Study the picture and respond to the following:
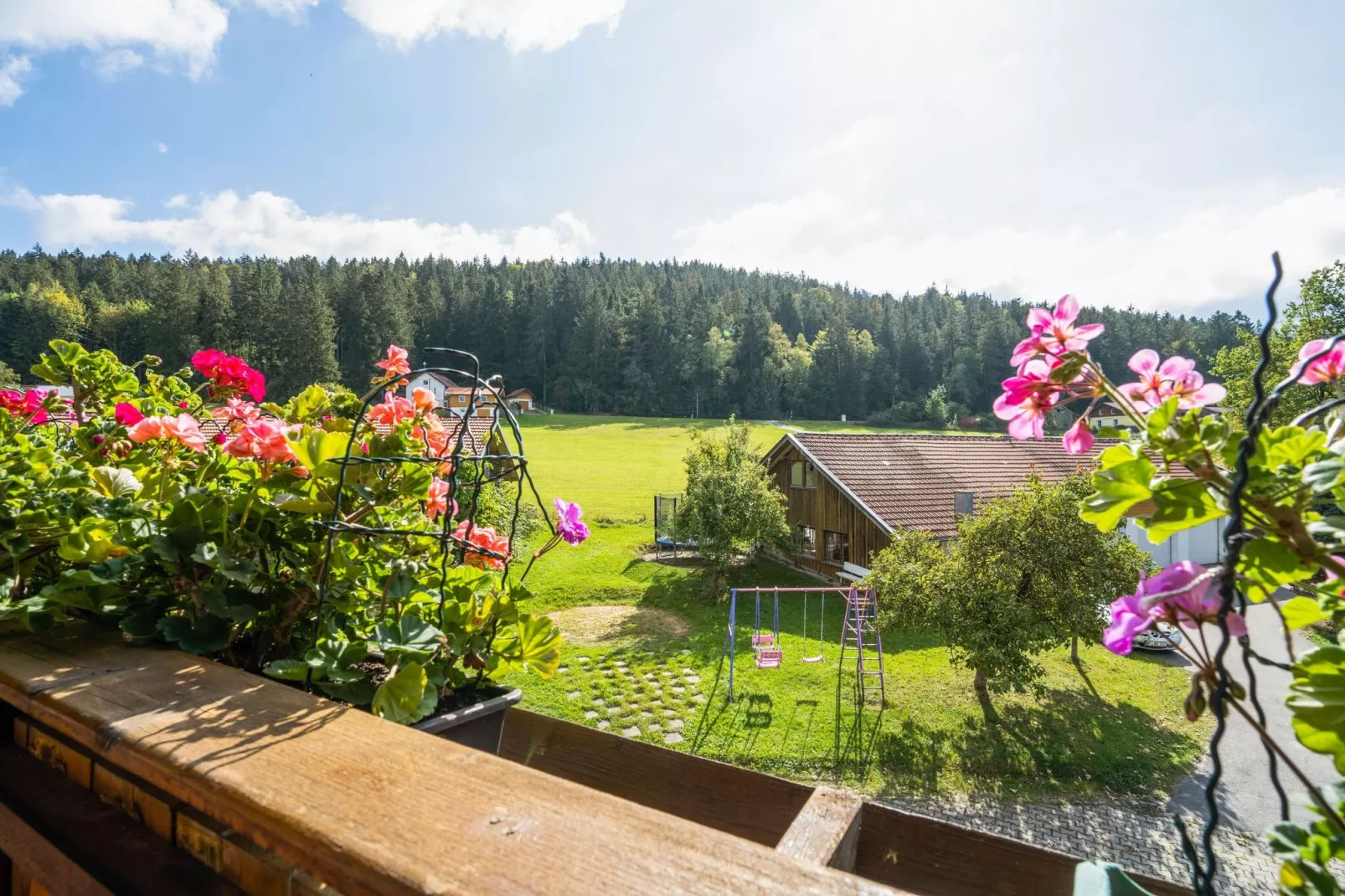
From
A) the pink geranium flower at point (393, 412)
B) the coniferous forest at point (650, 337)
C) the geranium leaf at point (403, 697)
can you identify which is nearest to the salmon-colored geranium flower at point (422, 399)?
the pink geranium flower at point (393, 412)

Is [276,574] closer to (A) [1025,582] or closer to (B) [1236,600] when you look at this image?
(B) [1236,600]

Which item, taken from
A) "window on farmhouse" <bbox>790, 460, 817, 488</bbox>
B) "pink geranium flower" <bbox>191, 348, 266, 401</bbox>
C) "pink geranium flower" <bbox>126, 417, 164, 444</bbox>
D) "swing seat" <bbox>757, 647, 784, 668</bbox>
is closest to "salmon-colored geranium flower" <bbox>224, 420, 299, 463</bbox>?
"pink geranium flower" <bbox>126, 417, 164, 444</bbox>

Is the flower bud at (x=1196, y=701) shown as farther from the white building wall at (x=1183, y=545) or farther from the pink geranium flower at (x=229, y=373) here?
the white building wall at (x=1183, y=545)

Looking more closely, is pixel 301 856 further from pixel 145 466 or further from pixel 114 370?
pixel 114 370

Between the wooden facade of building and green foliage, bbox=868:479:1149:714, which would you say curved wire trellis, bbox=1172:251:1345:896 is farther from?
the wooden facade of building

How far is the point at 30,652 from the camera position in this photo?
4.02 ft

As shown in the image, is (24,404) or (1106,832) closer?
(24,404)

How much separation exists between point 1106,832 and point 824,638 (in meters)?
6.45

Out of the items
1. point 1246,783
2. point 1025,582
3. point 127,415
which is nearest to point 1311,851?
point 127,415

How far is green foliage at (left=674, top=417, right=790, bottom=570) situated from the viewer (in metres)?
15.6

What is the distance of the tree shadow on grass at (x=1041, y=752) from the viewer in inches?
336

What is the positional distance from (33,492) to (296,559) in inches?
27.1

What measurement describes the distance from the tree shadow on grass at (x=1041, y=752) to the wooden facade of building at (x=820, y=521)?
19.4 feet

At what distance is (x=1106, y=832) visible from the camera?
7.61m
